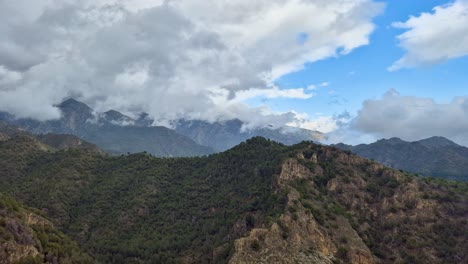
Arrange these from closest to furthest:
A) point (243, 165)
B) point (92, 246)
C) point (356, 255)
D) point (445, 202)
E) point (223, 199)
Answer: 1. point (356, 255)
2. point (445, 202)
3. point (92, 246)
4. point (223, 199)
5. point (243, 165)

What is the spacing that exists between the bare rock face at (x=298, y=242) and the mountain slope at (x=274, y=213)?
1.11 feet

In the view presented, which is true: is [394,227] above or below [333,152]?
below

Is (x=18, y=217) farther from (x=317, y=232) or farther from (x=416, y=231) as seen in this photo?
(x=416, y=231)

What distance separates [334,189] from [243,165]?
4722 centimetres

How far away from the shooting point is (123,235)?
163000 millimetres

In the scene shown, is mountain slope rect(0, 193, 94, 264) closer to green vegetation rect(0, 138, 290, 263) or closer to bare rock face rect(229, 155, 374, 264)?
green vegetation rect(0, 138, 290, 263)

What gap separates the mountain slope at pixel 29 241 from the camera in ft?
332

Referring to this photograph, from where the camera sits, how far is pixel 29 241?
110 m

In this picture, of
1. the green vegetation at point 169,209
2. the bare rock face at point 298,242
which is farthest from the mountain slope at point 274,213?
the green vegetation at point 169,209

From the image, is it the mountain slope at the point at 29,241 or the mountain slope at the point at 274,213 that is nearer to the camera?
the mountain slope at the point at 29,241

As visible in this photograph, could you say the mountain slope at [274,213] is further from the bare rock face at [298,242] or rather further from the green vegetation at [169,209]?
the green vegetation at [169,209]

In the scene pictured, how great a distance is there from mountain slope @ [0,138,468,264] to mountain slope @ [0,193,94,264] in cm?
2105

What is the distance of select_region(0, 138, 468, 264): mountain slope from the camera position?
123 m

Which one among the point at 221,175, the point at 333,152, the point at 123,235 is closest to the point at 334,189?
the point at 333,152
